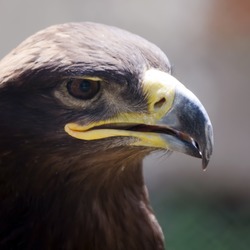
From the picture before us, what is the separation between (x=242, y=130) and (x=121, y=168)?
3174 mm

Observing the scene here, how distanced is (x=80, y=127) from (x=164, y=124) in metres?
0.27

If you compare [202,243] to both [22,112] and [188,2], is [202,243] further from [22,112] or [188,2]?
[22,112]

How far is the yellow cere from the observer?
290 centimetres

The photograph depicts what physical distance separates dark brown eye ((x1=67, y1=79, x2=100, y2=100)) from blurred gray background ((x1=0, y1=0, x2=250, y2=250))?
10.2 feet

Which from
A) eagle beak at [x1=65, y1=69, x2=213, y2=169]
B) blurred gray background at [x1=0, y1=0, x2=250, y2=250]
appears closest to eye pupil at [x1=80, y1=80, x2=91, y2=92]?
eagle beak at [x1=65, y1=69, x2=213, y2=169]

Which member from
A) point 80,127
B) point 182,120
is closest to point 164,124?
point 182,120

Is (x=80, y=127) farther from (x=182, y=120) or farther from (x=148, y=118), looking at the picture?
(x=182, y=120)

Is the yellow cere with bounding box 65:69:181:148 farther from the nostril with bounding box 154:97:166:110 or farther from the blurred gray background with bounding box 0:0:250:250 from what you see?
the blurred gray background with bounding box 0:0:250:250

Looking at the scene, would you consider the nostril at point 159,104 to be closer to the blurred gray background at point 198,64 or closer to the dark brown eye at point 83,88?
the dark brown eye at point 83,88

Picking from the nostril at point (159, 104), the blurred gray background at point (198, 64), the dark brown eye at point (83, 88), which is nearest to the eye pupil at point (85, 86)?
the dark brown eye at point (83, 88)

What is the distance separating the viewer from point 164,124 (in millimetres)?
2883

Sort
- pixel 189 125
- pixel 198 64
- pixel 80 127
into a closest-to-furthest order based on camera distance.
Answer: pixel 189 125
pixel 80 127
pixel 198 64

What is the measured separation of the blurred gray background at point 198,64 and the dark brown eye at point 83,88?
10.2 feet

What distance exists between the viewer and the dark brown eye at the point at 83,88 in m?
2.91
